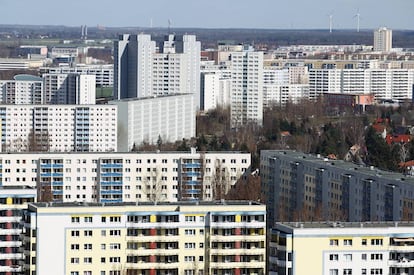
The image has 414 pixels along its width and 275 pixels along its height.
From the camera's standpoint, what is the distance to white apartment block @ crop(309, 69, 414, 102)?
115 feet

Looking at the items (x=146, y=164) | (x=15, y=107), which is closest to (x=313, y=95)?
(x=15, y=107)

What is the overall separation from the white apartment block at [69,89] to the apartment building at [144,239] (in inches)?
629

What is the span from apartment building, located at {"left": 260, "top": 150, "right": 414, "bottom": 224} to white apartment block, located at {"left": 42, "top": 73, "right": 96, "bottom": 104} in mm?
11492

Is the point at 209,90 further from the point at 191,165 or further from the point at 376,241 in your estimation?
the point at 376,241

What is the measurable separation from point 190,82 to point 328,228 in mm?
17994

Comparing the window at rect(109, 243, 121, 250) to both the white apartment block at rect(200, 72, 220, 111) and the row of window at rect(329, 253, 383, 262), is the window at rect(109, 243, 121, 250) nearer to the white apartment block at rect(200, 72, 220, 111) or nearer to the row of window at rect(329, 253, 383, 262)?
the row of window at rect(329, 253, 383, 262)

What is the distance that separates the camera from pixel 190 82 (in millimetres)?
27656

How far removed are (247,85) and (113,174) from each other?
1205 cm

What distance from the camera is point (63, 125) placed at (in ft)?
71.4

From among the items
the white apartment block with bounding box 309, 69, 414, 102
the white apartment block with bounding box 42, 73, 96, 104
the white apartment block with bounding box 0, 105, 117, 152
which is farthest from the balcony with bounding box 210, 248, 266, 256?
the white apartment block with bounding box 309, 69, 414, 102

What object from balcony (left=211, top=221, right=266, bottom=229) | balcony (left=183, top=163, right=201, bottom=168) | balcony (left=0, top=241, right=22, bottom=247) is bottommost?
balcony (left=0, top=241, right=22, bottom=247)

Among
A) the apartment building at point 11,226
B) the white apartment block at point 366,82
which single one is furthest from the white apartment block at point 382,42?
the apartment building at point 11,226

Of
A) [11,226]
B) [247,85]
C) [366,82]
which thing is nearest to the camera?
[11,226]

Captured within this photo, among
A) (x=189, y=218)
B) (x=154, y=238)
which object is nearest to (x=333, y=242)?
(x=189, y=218)
